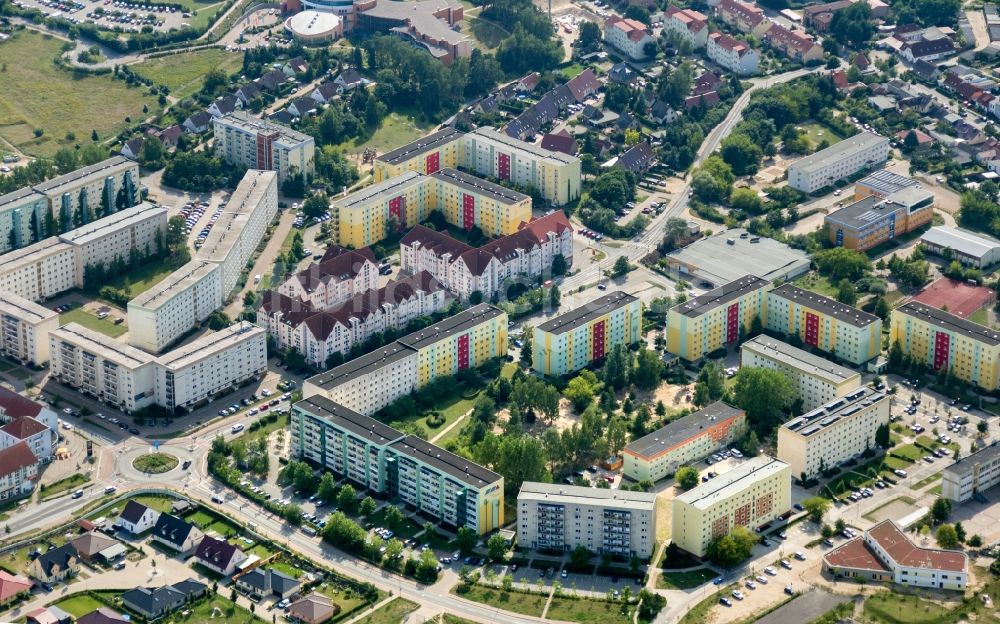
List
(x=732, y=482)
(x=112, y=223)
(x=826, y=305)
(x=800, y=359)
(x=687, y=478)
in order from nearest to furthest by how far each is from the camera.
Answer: (x=732, y=482)
(x=687, y=478)
(x=800, y=359)
(x=826, y=305)
(x=112, y=223)

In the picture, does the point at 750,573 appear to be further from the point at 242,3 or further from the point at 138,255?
the point at 242,3

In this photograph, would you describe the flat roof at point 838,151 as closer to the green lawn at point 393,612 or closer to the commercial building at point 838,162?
the commercial building at point 838,162

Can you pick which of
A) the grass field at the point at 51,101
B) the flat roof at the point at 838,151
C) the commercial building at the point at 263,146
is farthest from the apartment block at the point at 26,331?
the flat roof at the point at 838,151

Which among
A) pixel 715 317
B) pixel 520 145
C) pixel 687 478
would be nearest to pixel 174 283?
pixel 520 145

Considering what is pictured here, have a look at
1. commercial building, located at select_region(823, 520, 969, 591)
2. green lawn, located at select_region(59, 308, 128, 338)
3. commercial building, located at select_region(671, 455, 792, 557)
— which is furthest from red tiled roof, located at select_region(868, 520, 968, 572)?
green lawn, located at select_region(59, 308, 128, 338)

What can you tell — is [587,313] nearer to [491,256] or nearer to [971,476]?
[491,256]

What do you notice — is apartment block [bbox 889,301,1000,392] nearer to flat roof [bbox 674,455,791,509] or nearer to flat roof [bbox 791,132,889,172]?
flat roof [bbox 674,455,791,509]
